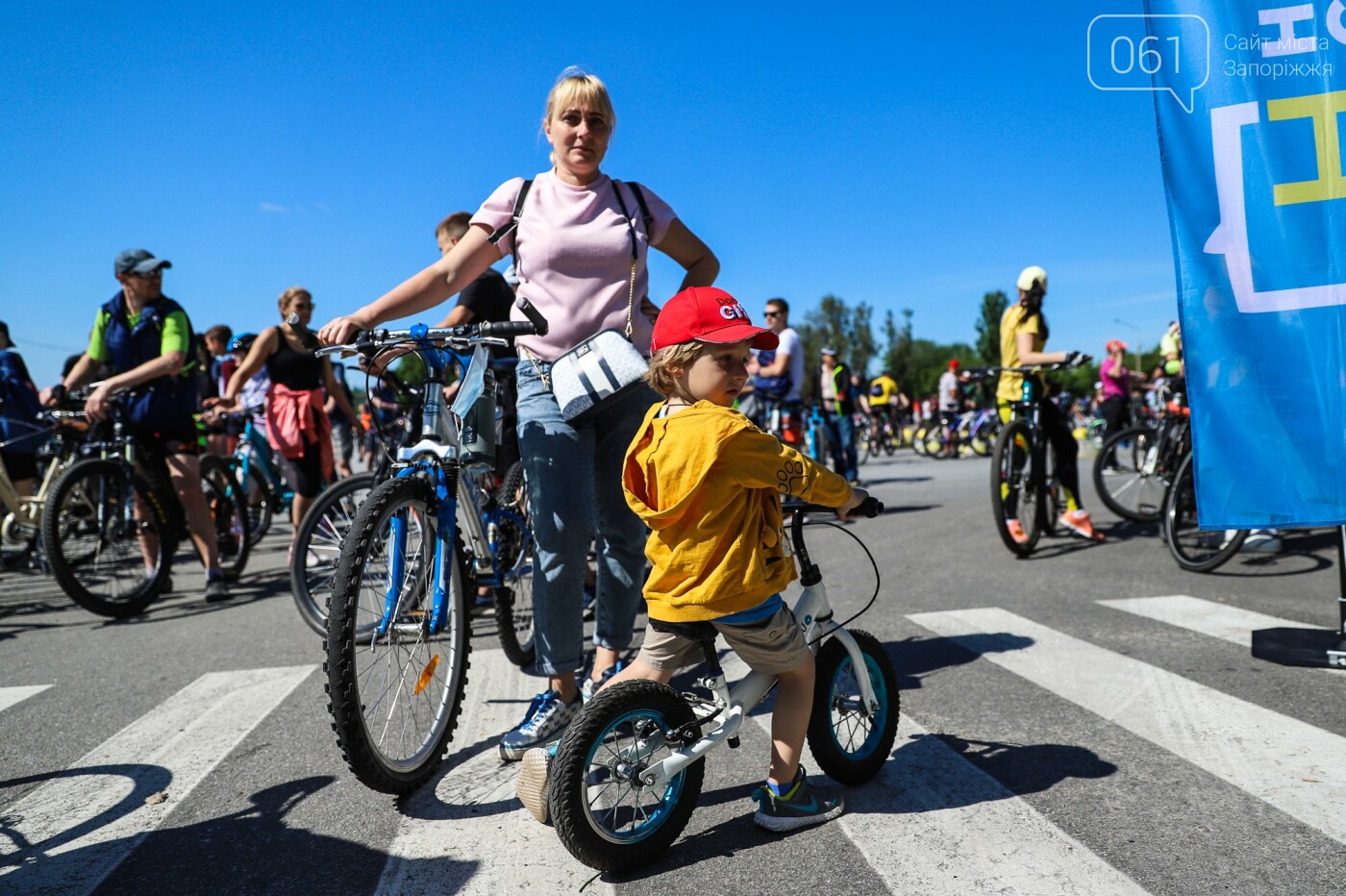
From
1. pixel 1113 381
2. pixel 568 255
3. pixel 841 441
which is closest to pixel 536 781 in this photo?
pixel 568 255

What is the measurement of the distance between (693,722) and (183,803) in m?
1.57

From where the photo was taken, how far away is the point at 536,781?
2.38 metres

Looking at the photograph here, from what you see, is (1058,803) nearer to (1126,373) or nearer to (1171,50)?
(1171,50)

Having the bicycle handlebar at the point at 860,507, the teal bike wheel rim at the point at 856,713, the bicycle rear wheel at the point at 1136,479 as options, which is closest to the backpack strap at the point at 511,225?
the bicycle handlebar at the point at 860,507

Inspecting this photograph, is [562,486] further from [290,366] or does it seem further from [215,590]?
[290,366]

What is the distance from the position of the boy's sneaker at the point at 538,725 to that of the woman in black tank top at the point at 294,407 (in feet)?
13.0

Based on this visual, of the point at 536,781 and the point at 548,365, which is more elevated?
the point at 548,365

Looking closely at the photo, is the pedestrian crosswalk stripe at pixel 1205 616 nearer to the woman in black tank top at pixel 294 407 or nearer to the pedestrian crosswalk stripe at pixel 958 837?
the pedestrian crosswalk stripe at pixel 958 837

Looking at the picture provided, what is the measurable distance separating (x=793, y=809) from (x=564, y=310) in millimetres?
1716

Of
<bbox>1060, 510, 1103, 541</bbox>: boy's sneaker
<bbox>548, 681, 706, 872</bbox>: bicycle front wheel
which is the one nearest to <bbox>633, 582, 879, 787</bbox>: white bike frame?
<bbox>548, 681, 706, 872</bbox>: bicycle front wheel

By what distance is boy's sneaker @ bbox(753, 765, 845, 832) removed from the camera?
245 cm

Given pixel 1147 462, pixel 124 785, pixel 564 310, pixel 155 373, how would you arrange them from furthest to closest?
pixel 1147 462 → pixel 155 373 → pixel 564 310 → pixel 124 785

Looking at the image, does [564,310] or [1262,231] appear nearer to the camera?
[564,310]

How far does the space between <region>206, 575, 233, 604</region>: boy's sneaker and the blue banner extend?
18.9 ft
